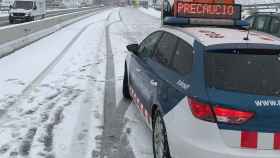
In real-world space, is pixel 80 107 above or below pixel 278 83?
below

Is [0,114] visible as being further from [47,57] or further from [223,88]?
[47,57]

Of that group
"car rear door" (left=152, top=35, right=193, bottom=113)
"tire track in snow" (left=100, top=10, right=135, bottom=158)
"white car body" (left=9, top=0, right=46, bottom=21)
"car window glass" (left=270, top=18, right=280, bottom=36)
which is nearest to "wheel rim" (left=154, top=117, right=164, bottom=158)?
"car rear door" (left=152, top=35, right=193, bottom=113)

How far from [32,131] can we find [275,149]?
370 cm

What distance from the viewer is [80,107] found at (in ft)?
27.8

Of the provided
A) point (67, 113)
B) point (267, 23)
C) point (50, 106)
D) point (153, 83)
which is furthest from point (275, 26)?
point (153, 83)

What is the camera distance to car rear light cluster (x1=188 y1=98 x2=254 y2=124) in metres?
4.23

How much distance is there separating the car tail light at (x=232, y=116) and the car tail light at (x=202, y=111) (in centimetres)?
6

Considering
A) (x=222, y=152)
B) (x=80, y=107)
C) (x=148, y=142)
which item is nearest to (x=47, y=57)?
(x=80, y=107)

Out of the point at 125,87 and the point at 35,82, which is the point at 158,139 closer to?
the point at 125,87

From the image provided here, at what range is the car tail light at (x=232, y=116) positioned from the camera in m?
4.23

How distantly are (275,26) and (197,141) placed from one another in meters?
10.5

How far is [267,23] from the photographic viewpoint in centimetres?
1444

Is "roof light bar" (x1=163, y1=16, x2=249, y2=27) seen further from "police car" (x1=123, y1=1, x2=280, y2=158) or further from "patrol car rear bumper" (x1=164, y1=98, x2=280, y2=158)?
"patrol car rear bumper" (x1=164, y1=98, x2=280, y2=158)

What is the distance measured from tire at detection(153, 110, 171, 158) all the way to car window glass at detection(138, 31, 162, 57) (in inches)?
56.4
